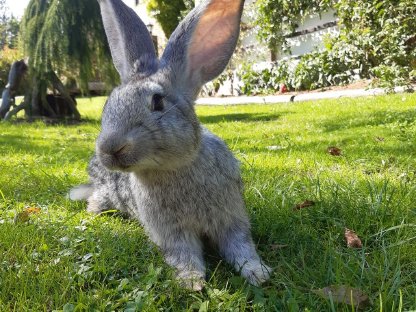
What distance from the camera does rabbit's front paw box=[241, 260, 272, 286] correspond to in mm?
1983

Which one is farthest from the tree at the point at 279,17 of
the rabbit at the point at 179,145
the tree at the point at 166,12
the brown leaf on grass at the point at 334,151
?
the rabbit at the point at 179,145

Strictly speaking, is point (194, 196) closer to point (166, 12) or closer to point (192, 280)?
point (192, 280)

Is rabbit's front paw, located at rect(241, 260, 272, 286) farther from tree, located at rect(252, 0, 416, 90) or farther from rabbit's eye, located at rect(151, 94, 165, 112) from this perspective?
tree, located at rect(252, 0, 416, 90)

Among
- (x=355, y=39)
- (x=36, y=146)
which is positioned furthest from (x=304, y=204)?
(x=355, y=39)

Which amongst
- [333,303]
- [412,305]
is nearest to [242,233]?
[333,303]

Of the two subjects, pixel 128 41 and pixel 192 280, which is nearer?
pixel 192 280

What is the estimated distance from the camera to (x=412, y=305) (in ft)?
5.37

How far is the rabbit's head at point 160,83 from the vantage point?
198 cm

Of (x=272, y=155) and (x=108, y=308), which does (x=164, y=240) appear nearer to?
(x=108, y=308)

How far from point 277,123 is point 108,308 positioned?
5960 millimetres

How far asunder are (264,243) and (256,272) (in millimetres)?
489

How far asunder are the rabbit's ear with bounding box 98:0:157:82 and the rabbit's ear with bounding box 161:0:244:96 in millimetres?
126

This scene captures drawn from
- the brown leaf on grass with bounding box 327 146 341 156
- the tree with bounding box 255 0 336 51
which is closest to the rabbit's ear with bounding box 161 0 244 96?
the brown leaf on grass with bounding box 327 146 341 156

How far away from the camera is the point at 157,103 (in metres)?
2.12
